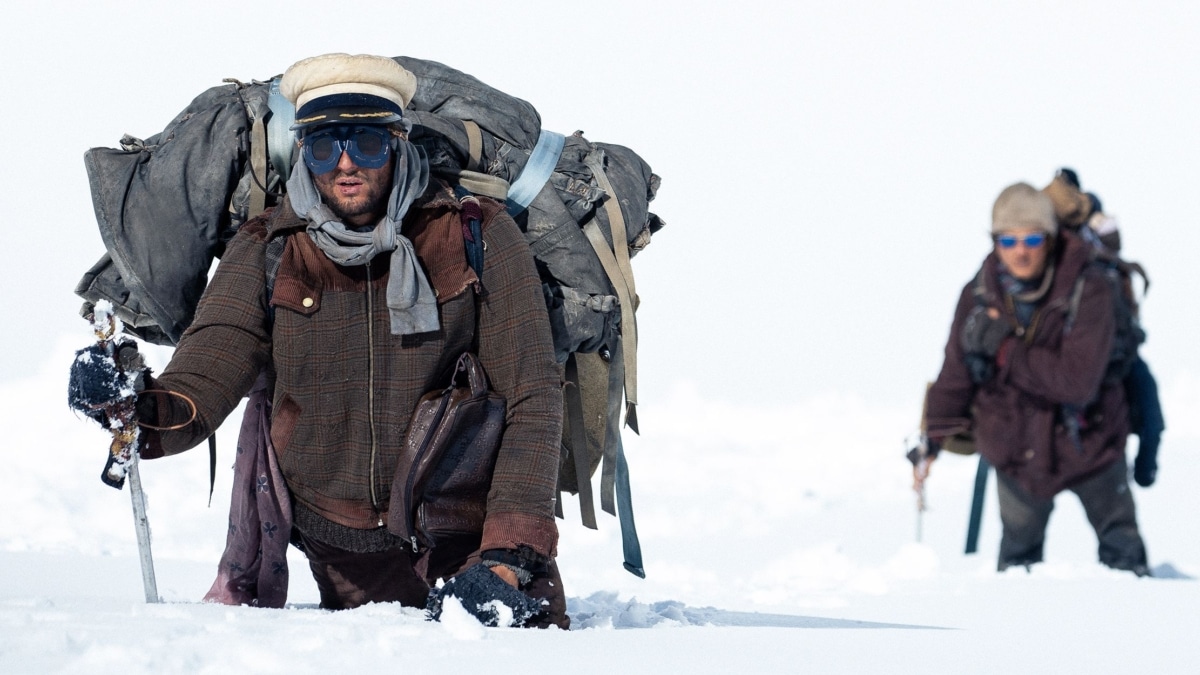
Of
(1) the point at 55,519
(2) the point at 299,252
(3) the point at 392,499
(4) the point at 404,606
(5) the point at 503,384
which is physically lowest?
(1) the point at 55,519

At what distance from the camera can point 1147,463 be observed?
24.8 ft

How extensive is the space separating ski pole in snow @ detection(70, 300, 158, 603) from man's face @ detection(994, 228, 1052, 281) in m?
4.53

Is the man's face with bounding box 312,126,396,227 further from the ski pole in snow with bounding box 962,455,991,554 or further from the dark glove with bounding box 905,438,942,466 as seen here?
the ski pole in snow with bounding box 962,455,991,554

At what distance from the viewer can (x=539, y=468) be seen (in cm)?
446

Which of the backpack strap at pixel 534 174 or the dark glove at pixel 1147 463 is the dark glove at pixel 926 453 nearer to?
the dark glove at pixel 1147 463

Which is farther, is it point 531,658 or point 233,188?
point 233,188

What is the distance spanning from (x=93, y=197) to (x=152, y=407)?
1.00 metres

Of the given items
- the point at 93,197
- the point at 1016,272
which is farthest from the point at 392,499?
the point at 1016,272

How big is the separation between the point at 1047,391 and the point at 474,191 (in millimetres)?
3610

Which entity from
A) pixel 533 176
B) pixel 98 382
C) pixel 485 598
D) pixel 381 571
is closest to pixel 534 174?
pixel 533 176

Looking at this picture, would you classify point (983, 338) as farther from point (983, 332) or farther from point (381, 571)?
point (381, 571)

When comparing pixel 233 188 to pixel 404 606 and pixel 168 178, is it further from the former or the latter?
pixel 404 606

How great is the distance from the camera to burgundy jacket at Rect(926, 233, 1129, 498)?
23.3 ft

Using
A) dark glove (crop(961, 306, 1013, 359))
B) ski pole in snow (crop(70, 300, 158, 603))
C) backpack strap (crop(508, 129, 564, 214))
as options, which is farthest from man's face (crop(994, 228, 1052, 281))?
ski pole in snow (crop(70, 300, 158, 603))
